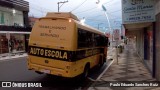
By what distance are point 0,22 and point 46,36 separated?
1102 inches

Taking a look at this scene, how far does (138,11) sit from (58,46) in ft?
18.2

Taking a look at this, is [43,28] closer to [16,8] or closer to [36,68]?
[36,68]

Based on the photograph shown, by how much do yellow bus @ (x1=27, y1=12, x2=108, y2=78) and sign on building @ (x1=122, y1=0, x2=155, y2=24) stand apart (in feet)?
11.9

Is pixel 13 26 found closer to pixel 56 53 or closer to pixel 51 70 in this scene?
pixel 51 70

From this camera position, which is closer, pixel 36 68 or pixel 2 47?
pixel 36 68

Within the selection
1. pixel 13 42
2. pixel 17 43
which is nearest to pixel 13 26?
pixel 13 42

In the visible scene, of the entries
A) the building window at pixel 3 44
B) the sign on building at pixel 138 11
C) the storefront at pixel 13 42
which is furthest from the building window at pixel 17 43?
the sign on building at pixel 138 11

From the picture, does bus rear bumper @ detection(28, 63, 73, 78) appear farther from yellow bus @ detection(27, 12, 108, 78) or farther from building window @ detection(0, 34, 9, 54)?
building window @ detection(0, 34, 9, 54)

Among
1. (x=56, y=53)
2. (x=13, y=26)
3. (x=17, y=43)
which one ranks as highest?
(x=13, y=26)

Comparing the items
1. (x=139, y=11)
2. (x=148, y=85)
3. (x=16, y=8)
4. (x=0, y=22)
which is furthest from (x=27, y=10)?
(x=148, y=85)

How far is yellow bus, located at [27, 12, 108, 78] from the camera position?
11.2 meters

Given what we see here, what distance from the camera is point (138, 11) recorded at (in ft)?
47.9

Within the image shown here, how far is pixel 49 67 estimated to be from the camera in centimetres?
1170

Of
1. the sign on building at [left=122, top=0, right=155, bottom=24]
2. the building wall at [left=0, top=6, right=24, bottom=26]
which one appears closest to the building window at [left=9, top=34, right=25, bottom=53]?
the building wall at [left=0, top=6, right=24, bottom=26]
